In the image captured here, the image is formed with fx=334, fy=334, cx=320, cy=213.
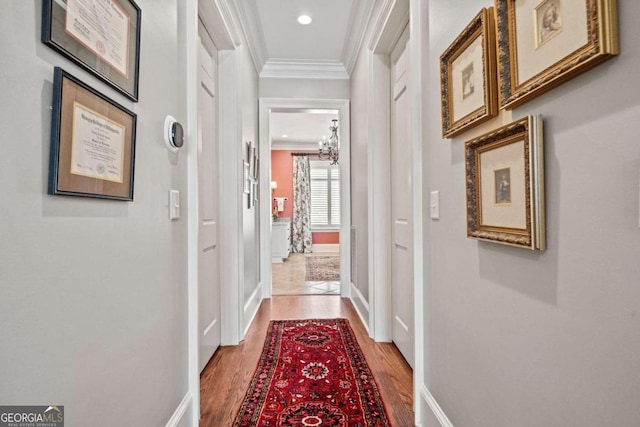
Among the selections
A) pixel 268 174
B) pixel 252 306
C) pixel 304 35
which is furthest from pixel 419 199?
pixel 268 174

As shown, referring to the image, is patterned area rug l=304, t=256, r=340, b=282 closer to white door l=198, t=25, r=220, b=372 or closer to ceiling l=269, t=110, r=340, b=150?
ceiling l=269, t=110, r=340, b=150

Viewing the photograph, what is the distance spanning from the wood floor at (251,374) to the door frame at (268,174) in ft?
2.18

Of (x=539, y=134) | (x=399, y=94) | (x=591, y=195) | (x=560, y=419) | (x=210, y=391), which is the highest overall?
(x=399, y=94)

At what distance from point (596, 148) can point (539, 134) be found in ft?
0.49

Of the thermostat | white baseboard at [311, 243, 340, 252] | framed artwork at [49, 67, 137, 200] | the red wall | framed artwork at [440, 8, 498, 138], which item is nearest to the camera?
framed artwork at [49, 67, 137, 200]

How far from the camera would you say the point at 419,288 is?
155 cm

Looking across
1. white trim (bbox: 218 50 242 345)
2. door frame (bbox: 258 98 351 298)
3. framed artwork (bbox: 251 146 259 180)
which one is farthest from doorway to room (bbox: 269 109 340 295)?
white trim (bbox: 218 50 242 345)

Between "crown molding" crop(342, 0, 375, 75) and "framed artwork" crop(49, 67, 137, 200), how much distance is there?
2231 millimetres

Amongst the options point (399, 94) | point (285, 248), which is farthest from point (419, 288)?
point (285, 248)

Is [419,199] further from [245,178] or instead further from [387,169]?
[245,178]

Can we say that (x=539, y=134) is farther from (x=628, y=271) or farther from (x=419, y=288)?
(x=419, y=288)

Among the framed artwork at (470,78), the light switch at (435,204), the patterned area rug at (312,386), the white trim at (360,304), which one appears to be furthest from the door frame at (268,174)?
the framed artwork at (470,78)

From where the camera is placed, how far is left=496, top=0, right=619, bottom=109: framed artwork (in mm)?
599

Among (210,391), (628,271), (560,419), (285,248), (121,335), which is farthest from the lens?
(285,248)
